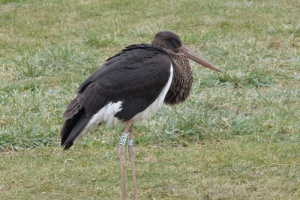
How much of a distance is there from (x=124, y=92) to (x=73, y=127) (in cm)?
46

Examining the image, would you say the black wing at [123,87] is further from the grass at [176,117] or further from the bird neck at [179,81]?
the grass at [176,117]

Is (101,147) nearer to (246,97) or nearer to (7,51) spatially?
(246,97)

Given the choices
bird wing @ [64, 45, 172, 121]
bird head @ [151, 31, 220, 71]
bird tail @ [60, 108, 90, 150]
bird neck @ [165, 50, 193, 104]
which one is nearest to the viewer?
bird tail @ [60, 108, 90, 150]

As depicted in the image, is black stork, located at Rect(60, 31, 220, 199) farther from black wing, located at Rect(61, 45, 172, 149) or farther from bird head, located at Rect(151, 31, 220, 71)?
bird head, located at Rect(151, 31, 220, 71)

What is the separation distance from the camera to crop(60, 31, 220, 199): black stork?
573cm

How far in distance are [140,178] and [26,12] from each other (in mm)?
A: 7517

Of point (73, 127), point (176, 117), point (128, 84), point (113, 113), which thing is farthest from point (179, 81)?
point (176, 117)

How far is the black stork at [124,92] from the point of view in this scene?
5.73 m

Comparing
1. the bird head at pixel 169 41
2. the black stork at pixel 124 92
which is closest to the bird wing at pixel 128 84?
the black stork at pixel 124 92

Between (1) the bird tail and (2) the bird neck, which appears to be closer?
(1) the bird tail

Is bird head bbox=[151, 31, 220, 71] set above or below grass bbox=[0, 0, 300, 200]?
above

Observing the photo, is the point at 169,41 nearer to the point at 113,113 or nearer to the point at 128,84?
the point at 128,84

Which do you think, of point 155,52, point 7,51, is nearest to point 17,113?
point 155,52

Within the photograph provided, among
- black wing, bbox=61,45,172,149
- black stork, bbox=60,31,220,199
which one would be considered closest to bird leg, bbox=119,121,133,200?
black stork, bbox=60,31,220,199
